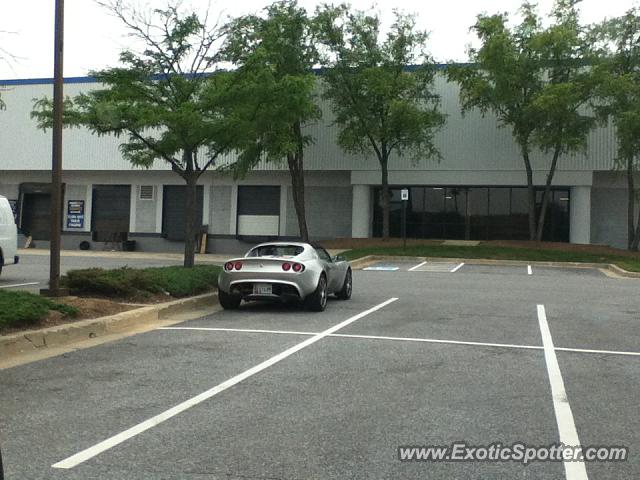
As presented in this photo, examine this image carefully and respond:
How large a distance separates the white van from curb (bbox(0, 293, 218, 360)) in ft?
21.6

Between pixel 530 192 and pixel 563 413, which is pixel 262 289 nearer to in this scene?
pixel 563 413

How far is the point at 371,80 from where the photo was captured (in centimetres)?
2992

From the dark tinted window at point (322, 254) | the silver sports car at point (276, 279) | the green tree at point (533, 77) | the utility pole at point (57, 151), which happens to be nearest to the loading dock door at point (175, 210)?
the green tree at point (533, 77)

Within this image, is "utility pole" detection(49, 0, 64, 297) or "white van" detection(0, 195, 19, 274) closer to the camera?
"utility pole" detection(49, 0, 64, 297)

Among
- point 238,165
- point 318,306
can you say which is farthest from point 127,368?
point 238,165

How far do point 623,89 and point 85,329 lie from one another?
2565 centimetres

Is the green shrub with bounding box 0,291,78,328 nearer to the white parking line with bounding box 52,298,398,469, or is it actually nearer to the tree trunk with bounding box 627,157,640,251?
the white parking line with bounding box 52,298,398,469

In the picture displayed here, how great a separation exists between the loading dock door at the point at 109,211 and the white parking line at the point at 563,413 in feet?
110

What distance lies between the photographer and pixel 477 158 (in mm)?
33094

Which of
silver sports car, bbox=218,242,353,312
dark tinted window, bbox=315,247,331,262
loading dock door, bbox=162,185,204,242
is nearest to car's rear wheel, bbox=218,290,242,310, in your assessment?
silver sports car, bbox=218,242,353,312

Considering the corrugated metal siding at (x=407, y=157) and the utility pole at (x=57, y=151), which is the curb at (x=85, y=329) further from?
the corrugated metal siding at (x=407, y=157)

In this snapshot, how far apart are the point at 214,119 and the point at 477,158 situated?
70.7 feet

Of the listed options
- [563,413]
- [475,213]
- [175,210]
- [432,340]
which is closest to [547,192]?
[475,213]

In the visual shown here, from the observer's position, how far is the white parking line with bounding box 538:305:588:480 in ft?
13.7
